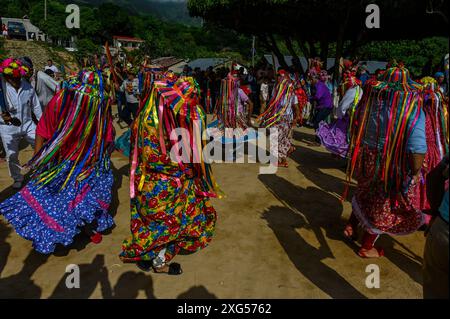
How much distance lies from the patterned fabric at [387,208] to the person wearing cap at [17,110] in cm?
410

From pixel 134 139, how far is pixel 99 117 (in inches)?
32.4

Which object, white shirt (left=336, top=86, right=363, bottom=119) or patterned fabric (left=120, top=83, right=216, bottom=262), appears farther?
white shirt (left=336, top=86, right=363, bottom=119)

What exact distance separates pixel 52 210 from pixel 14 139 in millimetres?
2006

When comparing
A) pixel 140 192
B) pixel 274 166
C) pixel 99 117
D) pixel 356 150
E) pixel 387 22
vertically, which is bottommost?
pixel 274 166

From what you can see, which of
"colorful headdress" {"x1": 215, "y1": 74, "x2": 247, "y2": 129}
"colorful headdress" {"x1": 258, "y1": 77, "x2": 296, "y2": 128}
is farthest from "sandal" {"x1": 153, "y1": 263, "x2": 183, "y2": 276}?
"colorful headdress" {"x1": 215, "y1": 74, "x2": 247, "y2": 129}

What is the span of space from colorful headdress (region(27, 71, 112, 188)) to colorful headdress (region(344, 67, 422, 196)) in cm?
266

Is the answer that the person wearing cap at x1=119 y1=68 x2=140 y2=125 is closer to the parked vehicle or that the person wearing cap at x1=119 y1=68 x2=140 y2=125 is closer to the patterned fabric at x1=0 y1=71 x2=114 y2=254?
the patterned fabric at x1=0 y1=71 x2=114 y2=254

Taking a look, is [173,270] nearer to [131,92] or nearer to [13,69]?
[13,69]

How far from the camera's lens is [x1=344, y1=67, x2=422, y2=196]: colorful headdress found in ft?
10.4

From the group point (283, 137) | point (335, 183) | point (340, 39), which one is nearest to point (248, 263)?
point (335, 183)

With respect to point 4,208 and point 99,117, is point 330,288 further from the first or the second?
point 4,208

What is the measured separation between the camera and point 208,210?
3336 millimetres

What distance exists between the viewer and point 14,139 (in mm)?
4844

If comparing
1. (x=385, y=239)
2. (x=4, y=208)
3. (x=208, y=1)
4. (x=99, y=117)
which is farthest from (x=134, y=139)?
(x=208, y=1)
